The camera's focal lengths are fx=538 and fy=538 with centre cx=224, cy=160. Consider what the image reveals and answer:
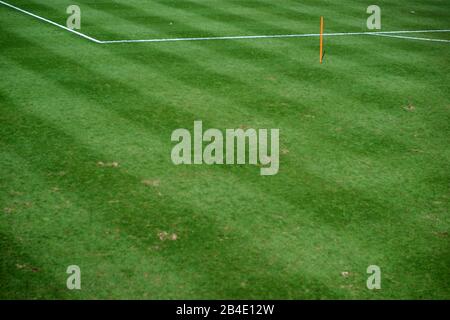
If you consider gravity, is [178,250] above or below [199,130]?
below

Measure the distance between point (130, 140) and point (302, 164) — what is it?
3172 millimetres

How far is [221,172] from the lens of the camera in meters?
9.10

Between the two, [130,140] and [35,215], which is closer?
[35,215]

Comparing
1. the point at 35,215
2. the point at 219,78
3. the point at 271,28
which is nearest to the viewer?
the point at 35,215

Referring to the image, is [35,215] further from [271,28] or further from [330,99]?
[271,28]

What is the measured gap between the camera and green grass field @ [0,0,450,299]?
6.86 metres

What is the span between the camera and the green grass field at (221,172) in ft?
22.5

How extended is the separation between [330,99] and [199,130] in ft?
11.2
